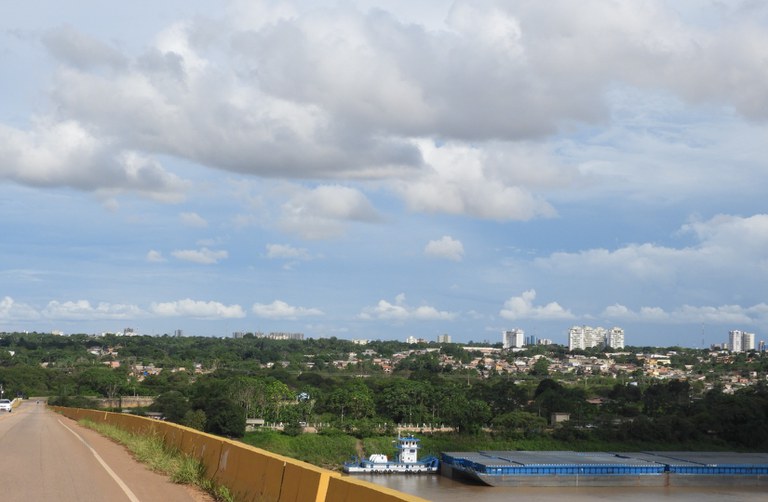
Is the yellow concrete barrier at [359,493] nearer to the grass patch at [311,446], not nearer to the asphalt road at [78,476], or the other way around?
the asphalt road at [78,476]

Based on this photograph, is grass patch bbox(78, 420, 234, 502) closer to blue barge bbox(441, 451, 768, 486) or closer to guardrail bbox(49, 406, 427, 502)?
guardrail bbox(49, 406, 427, 502)

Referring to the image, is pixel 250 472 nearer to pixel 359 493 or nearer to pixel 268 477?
pixel 268 477

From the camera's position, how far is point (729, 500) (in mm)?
85312

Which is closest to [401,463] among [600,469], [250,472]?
[600,469]

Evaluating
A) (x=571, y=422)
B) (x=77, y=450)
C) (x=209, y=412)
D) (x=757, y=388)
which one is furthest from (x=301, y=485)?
(x=757, y=388)

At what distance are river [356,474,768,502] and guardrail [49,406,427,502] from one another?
60402mm

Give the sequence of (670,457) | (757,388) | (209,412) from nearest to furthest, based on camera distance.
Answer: (209,412), (670,457), (757,388)

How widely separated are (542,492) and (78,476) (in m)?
71.7

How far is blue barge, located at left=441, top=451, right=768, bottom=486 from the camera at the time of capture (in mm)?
83938

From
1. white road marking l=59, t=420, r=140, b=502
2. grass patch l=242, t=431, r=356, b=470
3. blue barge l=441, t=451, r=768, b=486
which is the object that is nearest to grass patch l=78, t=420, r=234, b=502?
white road marking l=59, t=420, r=140, b=502

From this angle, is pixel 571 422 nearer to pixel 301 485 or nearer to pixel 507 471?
pixel 507 471

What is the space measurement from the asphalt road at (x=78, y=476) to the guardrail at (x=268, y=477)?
2.37 feet

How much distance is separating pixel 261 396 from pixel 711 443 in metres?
54.0

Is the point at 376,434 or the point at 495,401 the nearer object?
the point at 376,434
